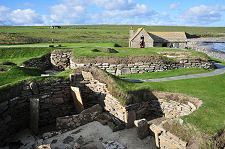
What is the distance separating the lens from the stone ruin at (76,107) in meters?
9.63

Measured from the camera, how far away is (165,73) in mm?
17359

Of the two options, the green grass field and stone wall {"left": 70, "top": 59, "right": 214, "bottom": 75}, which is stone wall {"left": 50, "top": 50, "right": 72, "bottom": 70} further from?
the green grass field

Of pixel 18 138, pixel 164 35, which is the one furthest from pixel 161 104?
pixel 164 35

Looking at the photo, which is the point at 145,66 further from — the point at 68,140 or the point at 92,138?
the point at 68,140

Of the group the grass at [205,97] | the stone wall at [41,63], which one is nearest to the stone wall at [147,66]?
the grass at [205,97]

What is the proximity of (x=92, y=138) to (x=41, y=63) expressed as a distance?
17201 mm

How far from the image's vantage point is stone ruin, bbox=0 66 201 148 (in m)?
9.63

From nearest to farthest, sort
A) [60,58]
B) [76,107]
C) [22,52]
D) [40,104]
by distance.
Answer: [40,104] < [76,107] < [60,58] < [22,52]

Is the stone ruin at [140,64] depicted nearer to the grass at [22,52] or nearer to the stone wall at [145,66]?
the stone wall at [145,66]

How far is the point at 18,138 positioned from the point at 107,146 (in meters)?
5.49

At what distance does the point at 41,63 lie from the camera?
23016 mm

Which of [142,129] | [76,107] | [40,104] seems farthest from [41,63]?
[142,129]

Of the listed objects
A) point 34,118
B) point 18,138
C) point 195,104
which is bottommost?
point 18,138

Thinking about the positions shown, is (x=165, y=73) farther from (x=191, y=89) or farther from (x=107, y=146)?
(x=107, y=146)
